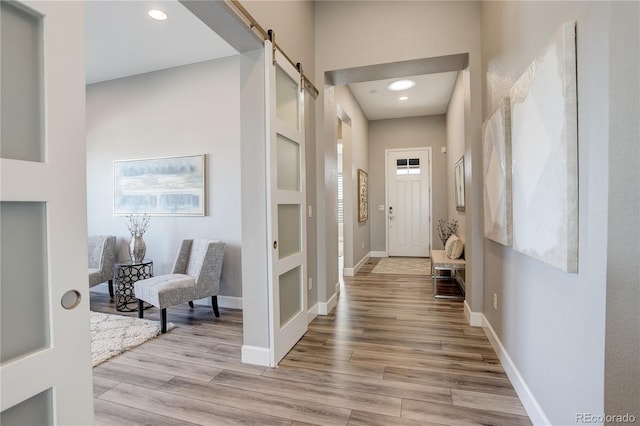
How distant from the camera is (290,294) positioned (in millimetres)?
2633

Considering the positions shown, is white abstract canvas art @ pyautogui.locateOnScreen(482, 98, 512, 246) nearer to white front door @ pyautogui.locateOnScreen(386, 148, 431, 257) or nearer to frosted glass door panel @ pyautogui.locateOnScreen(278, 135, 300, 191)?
frosted glass door panel @ pyautogui.locateOnScreen(278, 135, 300, 191)

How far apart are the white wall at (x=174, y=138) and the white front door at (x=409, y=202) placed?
423 cm

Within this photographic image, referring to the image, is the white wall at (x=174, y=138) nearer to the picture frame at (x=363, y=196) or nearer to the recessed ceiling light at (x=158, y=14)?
the recessed ceiling light at (x=158, y=14)

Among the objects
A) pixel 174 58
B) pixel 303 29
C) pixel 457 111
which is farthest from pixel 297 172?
pixel 457 111

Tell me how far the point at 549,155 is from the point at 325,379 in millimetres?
1855

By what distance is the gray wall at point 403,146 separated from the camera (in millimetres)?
6645

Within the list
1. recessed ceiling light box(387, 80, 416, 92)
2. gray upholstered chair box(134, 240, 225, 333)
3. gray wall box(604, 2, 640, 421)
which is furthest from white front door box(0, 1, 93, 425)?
recessed ceiling light box(387, 80, 416, 92)

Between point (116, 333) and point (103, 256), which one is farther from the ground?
point (103, 256)

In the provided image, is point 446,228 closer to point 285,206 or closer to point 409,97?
point 409,97

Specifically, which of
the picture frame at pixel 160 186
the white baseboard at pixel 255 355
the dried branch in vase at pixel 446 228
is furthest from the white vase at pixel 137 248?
A: the dried branch in vase at pixel 446 228

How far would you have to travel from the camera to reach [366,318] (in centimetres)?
321

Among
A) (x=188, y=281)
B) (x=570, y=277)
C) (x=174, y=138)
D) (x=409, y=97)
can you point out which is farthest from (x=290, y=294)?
(x=409, y=97)

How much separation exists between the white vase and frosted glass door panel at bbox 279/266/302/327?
210 centimetres

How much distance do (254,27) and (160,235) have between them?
9.72 feet
